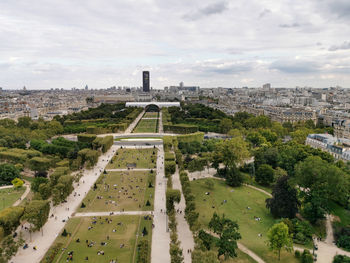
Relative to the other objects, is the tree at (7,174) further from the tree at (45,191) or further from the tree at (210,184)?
the tree at (210,184)

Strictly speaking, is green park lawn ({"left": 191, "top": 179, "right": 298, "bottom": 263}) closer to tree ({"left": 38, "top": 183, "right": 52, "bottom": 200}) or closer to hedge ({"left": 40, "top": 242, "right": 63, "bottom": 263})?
hedge ({"left": 40, "top": 242, "right": 63, "bottom": 263})

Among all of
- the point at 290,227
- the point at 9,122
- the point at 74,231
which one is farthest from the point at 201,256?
the point at 9,122

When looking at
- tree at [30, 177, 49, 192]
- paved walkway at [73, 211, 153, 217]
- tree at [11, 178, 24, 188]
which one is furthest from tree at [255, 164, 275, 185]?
tree at [11, 178, 24, 188]

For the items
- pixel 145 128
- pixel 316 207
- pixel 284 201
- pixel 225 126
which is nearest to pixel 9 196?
pixel 284 201

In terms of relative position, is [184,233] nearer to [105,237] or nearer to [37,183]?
[105,237]

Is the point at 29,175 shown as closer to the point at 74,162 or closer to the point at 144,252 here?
the point at 74,162

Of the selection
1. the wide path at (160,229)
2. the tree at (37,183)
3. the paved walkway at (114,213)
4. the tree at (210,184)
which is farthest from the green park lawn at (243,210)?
the tree at (37,183)
